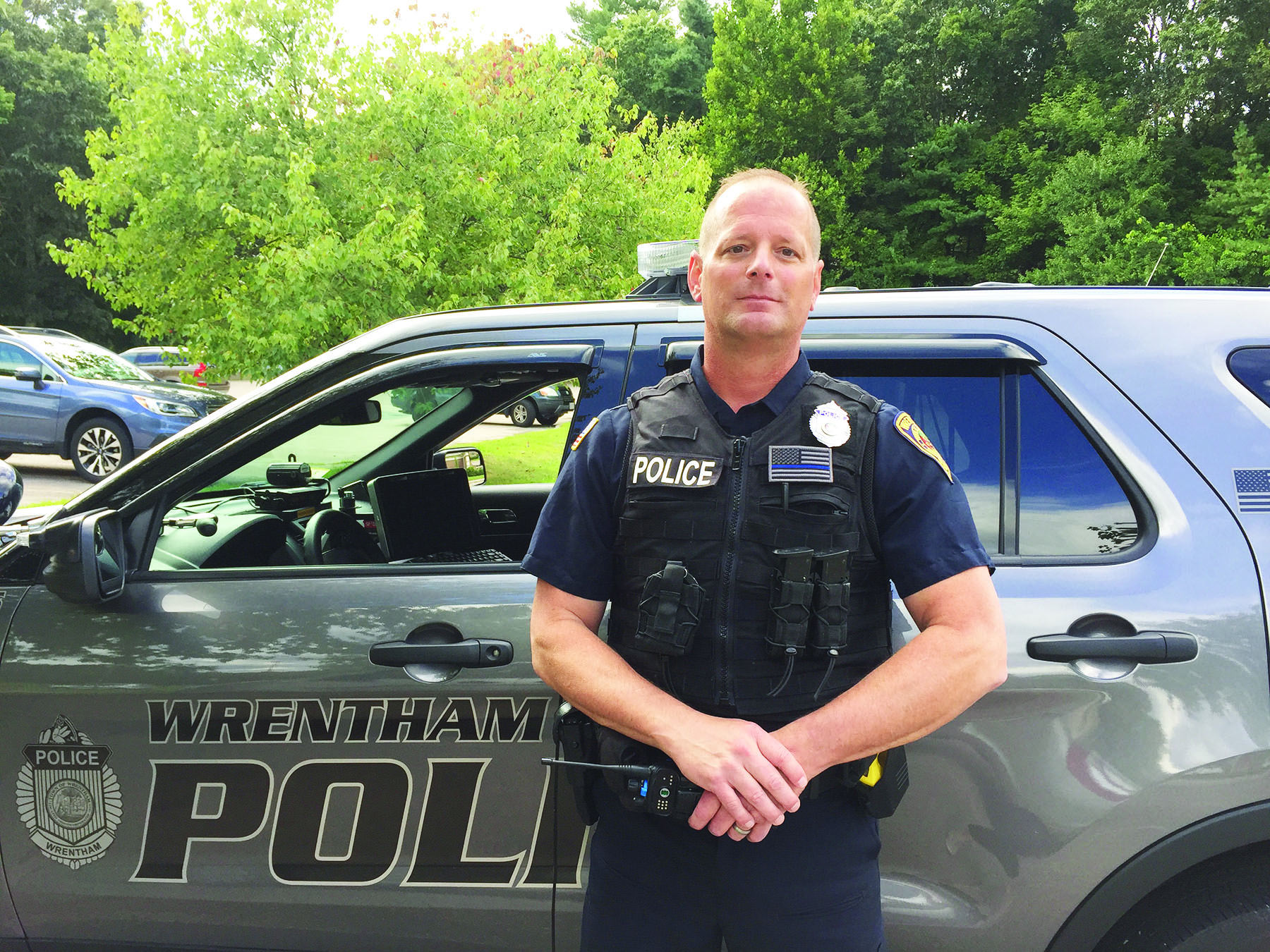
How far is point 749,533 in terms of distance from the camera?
4.36ft

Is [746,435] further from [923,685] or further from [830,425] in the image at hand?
[923,685]

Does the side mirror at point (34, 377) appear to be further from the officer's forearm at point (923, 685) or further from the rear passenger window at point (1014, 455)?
the officer's forearm at point (923, 685)

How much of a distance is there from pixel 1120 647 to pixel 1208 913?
476mm

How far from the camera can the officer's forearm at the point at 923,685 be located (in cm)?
125

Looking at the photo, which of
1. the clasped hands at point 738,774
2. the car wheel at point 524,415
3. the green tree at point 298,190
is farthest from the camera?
the green tree at point 298,190

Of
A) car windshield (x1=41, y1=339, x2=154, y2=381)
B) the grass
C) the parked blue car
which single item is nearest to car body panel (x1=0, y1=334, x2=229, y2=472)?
the parked blue car

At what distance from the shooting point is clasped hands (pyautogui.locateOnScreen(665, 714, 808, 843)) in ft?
3.98

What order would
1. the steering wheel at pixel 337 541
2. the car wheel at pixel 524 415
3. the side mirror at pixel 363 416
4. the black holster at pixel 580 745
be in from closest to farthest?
the black holster at pixel 580 745
the side mirror at pixel 363 416
the steering wheel at pixel 337 541
the car wheel at pixel 524 415

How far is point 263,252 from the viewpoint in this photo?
8.05 meters

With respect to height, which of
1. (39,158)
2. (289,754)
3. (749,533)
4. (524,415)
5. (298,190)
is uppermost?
(39,158)

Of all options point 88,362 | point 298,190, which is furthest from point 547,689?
point 88,362

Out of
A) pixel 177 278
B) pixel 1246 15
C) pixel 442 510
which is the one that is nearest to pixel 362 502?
pixel 442 510

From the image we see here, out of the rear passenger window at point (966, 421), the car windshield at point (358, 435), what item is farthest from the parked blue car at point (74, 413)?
the rear passenger window at point (966, 421)

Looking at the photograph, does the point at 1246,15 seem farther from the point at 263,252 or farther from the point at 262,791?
the point at 262,791
